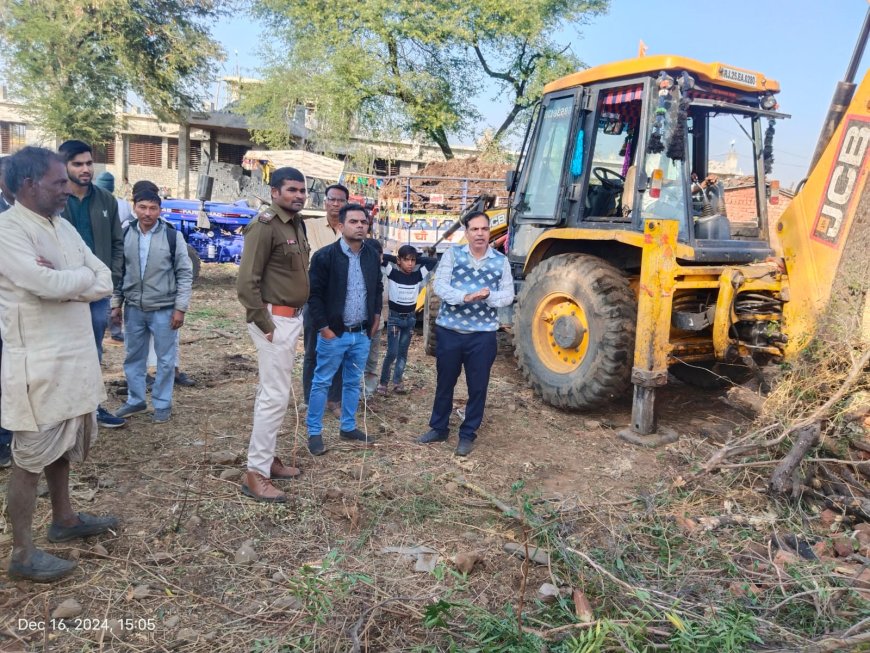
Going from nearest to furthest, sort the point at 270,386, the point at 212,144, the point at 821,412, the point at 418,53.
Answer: the point at 270,386 → the point at 821,412 → the point at 418,53 → the point at 212,144

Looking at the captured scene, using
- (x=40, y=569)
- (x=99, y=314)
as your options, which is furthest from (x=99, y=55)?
(x=40, y=569)

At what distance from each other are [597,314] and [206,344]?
4.22 metres

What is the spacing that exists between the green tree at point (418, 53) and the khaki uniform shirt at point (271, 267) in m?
14.8

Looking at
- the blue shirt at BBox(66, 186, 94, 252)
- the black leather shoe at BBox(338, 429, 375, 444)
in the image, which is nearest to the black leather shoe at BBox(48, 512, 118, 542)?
the black leather shoe at BBox(338, 429, 375, 444)

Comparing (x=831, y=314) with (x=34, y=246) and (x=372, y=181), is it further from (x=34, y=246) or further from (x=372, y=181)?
(x=372, y=181)

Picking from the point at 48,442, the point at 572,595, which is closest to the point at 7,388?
the point at 48,442

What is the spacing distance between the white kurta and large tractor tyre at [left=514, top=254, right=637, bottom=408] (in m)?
3.31

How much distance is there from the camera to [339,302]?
4.12 meters

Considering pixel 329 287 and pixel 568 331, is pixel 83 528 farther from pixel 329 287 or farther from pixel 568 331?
pixel 568 331

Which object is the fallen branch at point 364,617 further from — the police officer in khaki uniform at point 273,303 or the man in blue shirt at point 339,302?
the man in blue shirt at point 339,302

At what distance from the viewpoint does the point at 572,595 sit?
2635 mm

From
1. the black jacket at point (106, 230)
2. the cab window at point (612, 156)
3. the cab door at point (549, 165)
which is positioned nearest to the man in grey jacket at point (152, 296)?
the black jacket at point (106, 230)

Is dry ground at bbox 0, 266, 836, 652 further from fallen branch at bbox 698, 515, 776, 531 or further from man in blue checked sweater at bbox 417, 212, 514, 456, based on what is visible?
man in blue checked sweater at bbox 417, 212, 514, 456

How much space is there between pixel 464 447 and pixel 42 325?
2.59 m
